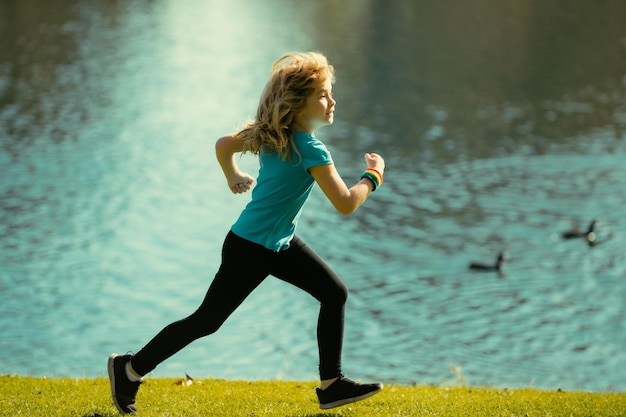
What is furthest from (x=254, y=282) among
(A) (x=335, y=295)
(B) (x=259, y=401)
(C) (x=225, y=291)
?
(B) (x=259, y=401)

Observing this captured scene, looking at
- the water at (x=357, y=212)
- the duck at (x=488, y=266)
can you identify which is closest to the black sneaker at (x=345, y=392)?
the water at (x=357, y=212)

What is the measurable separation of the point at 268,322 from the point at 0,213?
7.58m

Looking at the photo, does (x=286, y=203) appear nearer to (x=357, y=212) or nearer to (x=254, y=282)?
(x=254, y=282)

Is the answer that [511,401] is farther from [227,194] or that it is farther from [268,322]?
[227,194]

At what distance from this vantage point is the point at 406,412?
600 centimetres

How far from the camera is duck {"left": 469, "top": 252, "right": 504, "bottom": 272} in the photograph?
1889 centimetres

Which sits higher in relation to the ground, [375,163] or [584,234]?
[375,163]

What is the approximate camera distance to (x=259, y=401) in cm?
621

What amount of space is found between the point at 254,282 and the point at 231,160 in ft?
2.45

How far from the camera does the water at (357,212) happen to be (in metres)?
15.7

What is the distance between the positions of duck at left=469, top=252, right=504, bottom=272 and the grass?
12.0m

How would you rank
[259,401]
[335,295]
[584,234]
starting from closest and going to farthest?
[335,295] < [259,401] < [584,234]

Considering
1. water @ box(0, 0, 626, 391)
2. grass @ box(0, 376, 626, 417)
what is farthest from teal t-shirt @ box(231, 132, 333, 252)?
water @ box(0, 0, 626, 391)

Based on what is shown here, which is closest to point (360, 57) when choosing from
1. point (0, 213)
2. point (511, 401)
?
point (0, 213)
